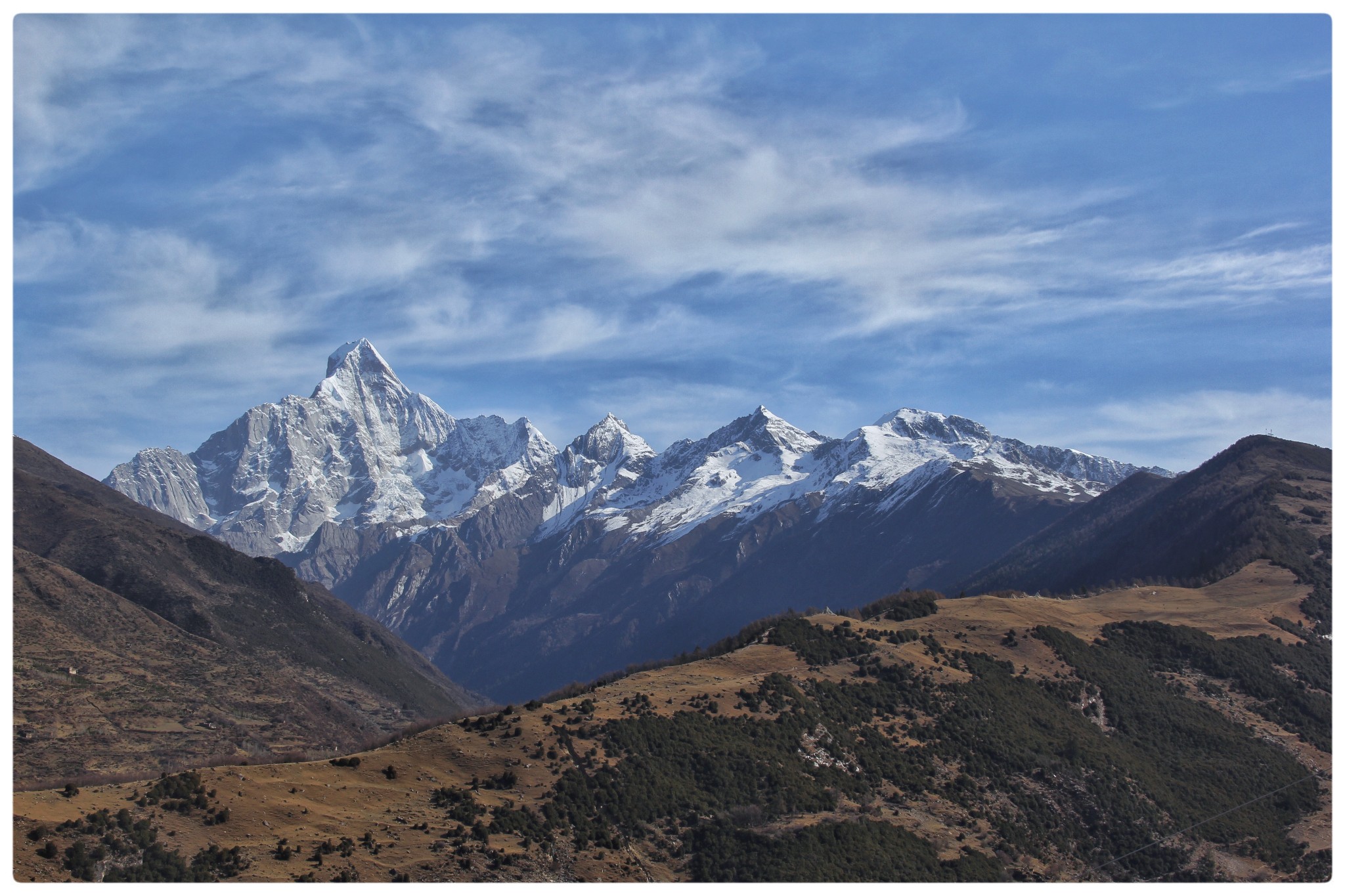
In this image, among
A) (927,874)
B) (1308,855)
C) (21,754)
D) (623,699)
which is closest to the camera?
(927,874)

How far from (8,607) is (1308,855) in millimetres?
111981

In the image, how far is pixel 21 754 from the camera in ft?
580

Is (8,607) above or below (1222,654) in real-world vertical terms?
above

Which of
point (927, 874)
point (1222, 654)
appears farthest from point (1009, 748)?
point (1222, 654)

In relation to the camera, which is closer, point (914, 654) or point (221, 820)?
point (221, 820)

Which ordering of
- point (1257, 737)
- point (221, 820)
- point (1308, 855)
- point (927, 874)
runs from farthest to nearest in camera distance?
point (1257, 737), point (1308, 855), point (927, 874), point (221, 820)

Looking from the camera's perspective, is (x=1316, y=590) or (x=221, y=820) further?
(x=1316, y=590)

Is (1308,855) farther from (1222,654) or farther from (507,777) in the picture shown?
(507,777)

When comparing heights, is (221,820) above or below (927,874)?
above

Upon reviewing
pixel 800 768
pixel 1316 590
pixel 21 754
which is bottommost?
pixel 21 754

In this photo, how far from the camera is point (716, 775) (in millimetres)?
95438

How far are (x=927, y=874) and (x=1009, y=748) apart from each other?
32100 millimetres

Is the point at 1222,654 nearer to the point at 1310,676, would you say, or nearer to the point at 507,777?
the point at 1310,676

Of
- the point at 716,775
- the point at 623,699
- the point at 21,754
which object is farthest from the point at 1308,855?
the point at 21,754
